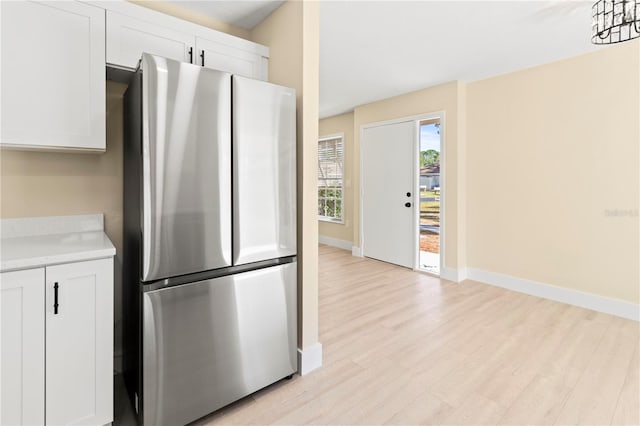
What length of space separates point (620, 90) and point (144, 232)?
406 centimetres

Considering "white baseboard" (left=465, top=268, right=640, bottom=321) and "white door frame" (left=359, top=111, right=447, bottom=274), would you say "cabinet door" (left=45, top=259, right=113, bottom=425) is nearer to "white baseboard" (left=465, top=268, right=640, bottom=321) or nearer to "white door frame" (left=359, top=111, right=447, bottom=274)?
"white door frame" (left=359, top=111, right=447, bottom=274)

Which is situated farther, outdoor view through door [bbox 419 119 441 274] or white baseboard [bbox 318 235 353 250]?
white baseboard [bbox 318 235 353 250]

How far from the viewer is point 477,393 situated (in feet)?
6.15

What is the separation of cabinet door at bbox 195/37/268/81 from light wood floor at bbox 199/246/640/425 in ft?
6.76

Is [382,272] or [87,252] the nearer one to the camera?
[87,252]

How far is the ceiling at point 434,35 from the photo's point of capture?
90.4 inches

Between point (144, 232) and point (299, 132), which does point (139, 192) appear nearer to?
point (144, 232)

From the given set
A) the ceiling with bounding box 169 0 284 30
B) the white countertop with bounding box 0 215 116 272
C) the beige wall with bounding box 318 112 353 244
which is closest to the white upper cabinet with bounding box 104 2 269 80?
the ceiling with bounding box 169 0 284 30

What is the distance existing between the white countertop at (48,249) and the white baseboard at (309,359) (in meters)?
1.26

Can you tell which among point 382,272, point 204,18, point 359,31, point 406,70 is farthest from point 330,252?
point 204,18

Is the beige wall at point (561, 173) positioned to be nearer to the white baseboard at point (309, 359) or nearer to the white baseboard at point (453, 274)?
the white baseboard at point (453, 274)

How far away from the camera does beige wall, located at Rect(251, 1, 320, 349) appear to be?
200 centimetres

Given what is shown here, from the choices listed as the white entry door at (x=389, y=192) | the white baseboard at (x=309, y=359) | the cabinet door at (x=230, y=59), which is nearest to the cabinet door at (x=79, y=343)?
the white baseboard at (x=309, y=359)

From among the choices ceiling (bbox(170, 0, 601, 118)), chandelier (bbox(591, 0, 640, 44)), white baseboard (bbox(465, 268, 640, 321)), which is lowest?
white baseboard (bbox(465, 268, 640, 321))
